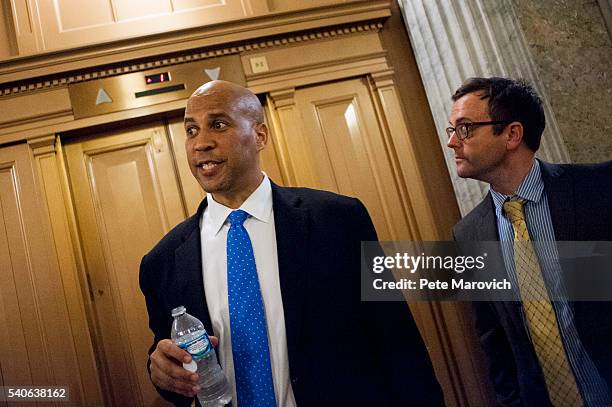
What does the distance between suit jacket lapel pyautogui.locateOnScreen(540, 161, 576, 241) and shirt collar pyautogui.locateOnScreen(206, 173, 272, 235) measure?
1012mm

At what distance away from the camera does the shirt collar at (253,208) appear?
1342 millimetres

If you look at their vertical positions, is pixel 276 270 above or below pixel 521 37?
below

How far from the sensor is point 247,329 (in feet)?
3.86

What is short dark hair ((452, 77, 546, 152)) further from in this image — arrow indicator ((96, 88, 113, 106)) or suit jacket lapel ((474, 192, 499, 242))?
arrow indicator ((96, 88, 113, 106))

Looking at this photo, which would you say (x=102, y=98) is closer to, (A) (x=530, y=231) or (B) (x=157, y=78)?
(B) (x=157, y=78)

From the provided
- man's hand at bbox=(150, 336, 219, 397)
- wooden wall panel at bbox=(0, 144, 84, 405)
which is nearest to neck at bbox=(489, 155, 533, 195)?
man's hand at bbox=(150, 336, 219, 397)

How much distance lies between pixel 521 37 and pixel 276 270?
179 cm

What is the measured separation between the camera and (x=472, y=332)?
250 centimetres

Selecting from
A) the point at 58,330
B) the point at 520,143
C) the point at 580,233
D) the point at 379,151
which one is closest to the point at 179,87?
the point at 379,151

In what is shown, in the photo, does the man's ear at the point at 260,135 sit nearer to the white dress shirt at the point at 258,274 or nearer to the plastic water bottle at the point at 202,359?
the white dress shirt at the point at 258,274

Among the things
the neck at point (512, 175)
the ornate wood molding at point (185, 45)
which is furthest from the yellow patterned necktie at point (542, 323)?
the ornate wood molding at point (185, 45)

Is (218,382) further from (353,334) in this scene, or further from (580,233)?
(580,233)

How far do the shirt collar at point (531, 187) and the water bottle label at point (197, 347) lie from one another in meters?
1.24

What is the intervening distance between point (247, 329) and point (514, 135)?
4.26 feet
